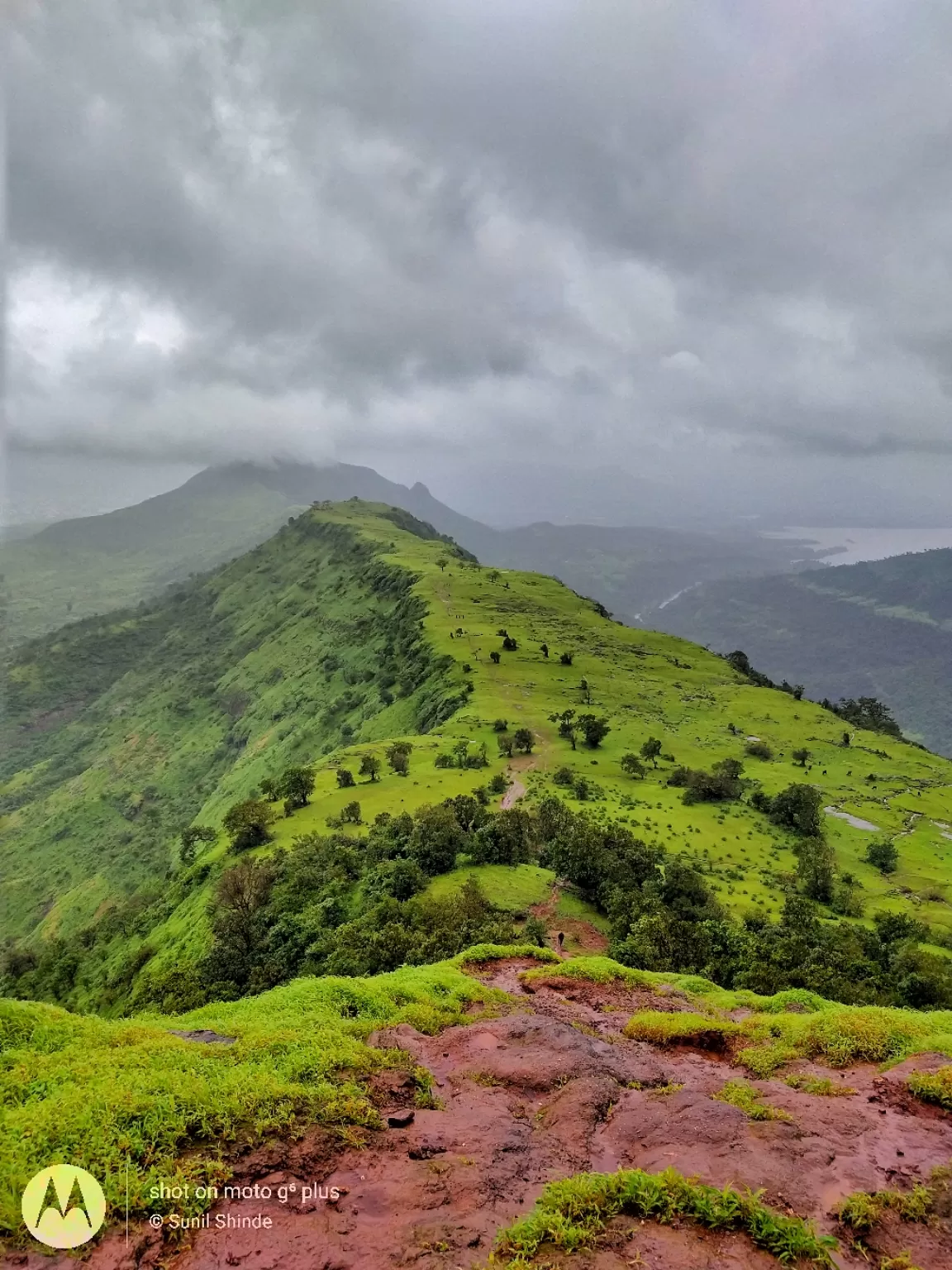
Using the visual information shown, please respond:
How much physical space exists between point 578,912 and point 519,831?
869cm

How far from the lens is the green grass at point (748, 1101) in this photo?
13367mm

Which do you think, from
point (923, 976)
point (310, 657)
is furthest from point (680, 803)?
point (310, 657)

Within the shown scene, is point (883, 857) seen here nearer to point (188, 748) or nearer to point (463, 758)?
point (463, 758)

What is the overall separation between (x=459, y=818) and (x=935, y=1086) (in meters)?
40.3

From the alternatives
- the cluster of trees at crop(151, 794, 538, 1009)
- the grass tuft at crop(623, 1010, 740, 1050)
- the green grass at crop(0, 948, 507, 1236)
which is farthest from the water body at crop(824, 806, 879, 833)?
the green grass at crop(0, 948, 507, 1236)

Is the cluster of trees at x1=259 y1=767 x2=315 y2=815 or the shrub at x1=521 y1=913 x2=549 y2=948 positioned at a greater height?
the shrub at x1=521 y1=913 x2=549 y2=948

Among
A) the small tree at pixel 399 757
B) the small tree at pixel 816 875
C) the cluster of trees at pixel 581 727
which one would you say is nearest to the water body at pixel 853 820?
the small tree at pixel 816 875

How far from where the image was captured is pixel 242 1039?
15109mm

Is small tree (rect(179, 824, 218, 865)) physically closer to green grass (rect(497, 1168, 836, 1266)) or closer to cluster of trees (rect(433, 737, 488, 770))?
cluster of trees (rect(433, 737, 488, 770))

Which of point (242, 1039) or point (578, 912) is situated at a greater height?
point (242, 1039)

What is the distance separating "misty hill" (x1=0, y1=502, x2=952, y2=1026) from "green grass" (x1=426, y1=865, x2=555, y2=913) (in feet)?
0.64

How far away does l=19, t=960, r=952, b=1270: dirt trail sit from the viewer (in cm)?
955

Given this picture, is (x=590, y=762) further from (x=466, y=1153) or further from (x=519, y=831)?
(x=466, y=1153)

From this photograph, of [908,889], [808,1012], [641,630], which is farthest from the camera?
[641,630]
